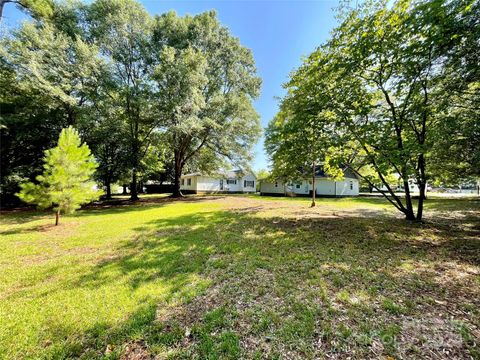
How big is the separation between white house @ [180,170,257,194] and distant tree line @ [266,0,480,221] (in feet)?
70.2

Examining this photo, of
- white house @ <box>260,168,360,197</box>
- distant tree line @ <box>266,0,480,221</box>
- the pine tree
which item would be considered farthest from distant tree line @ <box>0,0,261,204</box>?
white house @ <box>260,168,360,197</box>

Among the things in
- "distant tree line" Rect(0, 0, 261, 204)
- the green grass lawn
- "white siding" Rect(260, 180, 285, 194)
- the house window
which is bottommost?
the green grass lawn

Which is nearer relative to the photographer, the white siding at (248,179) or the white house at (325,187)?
the white house at (325,187)

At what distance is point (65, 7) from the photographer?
14547 mm

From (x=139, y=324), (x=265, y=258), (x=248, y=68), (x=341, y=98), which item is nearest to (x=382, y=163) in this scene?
(x=341, y=98)

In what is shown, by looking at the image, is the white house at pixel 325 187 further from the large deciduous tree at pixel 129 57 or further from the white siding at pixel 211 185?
the large deciduous tree at pixel 129 57

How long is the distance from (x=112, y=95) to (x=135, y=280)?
53.6ft

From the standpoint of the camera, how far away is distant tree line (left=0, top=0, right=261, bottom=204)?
12695 mm

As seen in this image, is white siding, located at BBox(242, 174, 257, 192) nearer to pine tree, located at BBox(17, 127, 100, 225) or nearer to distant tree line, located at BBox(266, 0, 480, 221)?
distant tree line, located at BBox(266, 0, 480, 221)

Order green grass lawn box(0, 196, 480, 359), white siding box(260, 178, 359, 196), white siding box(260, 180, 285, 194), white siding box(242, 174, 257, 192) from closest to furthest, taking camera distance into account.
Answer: green grass lawn box(0, 196, 480, 359) < white siding box(260, 178, 359, 196) < white siding box(260, 180, 285, 194) < white siding box(242, 174, 257, 192)

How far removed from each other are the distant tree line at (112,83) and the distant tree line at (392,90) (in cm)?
959

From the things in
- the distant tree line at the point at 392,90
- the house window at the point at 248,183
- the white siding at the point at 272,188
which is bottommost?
the white siding at the point at 272,188

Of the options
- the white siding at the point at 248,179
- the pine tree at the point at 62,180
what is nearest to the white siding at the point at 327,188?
the white siding at the point at 248,179

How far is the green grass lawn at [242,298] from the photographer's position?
2.38 metres
